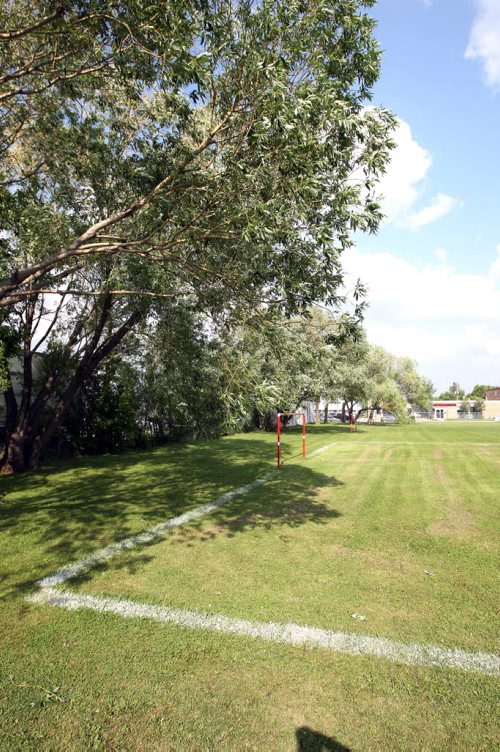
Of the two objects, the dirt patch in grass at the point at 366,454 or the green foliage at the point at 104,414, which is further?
the green foliage at the point at 104,414

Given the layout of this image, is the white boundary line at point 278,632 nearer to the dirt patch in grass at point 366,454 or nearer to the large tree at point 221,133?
the large tree at point 221,133

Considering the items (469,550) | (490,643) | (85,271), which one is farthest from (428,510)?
(85,271)

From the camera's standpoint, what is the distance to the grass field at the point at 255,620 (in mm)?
2764

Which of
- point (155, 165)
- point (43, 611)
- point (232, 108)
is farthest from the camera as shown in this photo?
point (155, 165)

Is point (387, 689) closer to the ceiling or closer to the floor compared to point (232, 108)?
closer to the floor

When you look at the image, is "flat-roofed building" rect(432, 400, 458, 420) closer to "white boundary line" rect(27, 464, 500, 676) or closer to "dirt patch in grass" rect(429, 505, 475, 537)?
"dirt patch in grass" rect(429, 505, 475, 537)

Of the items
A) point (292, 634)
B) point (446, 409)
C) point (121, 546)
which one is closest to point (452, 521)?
point (292, 634)

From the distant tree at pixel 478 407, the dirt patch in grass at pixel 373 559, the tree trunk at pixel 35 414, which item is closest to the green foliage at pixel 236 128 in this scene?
the dirt patch in grass at pixel 373 559

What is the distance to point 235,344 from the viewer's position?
27.0ft

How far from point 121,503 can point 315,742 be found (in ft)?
23.3

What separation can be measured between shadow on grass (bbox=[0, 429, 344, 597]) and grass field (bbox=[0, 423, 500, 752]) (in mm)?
62

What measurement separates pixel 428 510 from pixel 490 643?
5045 millimetres

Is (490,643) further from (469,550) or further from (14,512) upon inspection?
(14,512)

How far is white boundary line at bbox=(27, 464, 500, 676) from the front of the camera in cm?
Answer: 346
